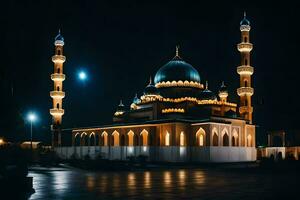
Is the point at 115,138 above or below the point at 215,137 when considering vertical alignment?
below

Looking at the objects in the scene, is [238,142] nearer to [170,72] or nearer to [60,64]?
[170,72]

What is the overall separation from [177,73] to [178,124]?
9.76 meters

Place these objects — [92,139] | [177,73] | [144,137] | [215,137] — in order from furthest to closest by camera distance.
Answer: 1. [92,139]
2. [177,73]
3. [144,137]
4. [215,137]

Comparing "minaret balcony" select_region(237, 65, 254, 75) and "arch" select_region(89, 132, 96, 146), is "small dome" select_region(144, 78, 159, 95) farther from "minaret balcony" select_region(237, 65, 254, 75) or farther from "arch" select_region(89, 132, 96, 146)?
"minaret balcony" select_region(237, 65, 254, 75)

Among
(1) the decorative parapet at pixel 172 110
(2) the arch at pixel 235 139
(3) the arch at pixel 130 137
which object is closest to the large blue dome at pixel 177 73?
(1) the decorative parapet at pixel 172 110

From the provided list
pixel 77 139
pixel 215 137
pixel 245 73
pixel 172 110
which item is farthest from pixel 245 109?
pixel 77 139

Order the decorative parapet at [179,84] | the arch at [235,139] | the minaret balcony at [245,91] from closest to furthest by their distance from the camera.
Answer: the arch at [235,139] < the minaret balcony at [245,91] < the decorative parapet at [179,84]

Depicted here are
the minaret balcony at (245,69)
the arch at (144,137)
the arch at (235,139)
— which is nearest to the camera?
the arch at (235,139)

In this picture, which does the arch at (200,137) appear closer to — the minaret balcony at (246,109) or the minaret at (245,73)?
the minaret at (245,73)

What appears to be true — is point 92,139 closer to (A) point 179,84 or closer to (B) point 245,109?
(A) point 179,84

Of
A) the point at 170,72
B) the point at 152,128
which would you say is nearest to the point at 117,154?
the point at 152,128

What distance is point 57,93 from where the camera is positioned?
5462 cm

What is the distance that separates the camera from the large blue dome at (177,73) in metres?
50.3

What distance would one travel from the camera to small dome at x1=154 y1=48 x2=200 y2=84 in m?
50.3
